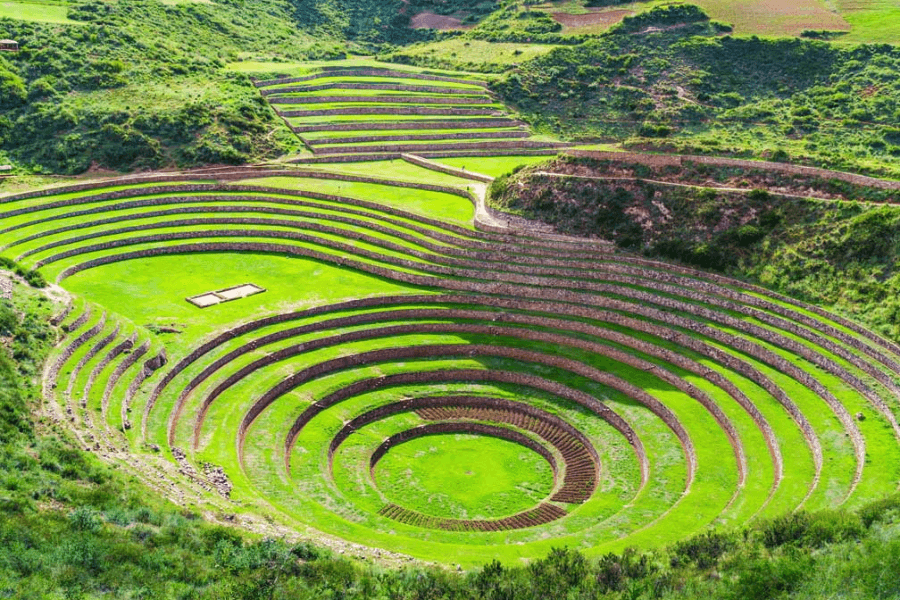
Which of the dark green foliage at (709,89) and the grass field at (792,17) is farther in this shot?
the grass field at (792,17)

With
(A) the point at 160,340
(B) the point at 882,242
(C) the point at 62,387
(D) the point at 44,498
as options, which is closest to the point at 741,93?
(B) the point at 882,242

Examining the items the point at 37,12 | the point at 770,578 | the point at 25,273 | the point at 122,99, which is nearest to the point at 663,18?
the point at 122,99

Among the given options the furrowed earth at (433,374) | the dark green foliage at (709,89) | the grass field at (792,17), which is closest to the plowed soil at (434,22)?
the grass field at (792,17)

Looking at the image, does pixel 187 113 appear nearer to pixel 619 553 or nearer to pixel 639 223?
pixel 639 223

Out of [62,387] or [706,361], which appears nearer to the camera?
[62,387]

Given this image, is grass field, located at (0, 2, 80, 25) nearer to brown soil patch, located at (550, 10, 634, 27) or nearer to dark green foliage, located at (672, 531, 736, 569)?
brown soil patch, located at (550, 10, 634, 27)

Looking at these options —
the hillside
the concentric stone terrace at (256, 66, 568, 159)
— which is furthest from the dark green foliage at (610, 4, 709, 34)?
the concentric stone terrace at (256, 66, 568, 159)

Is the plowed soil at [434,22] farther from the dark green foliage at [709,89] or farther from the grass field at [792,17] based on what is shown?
the dark green foliage at [709,89]
